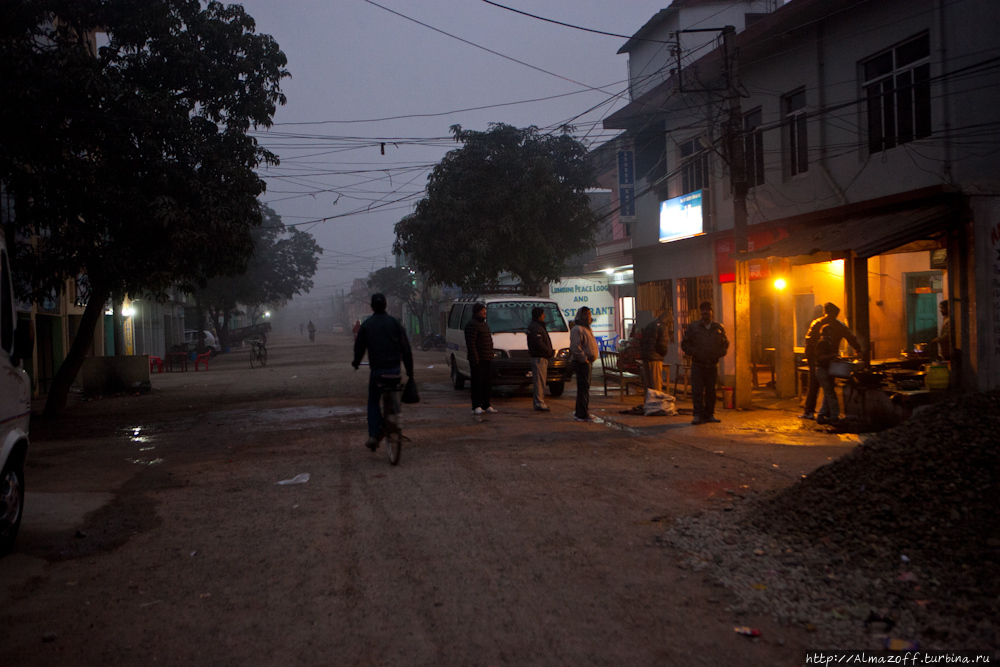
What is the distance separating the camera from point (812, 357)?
38.4 ft

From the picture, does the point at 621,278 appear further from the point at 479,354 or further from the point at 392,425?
the point at 392,425

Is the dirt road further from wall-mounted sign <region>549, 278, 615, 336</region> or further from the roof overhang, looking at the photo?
wall-mounted sign <region>549, 278, 615, 336</region>

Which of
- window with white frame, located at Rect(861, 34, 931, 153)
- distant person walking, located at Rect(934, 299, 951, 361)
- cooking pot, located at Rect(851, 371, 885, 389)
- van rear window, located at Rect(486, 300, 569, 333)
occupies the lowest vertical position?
cooking pot, located at Rect(851, 371, 885, 389)

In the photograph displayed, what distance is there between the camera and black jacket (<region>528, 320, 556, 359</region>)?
13.3 metres

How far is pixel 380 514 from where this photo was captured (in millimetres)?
6410

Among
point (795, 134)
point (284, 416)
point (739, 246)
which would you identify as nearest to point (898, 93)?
point (795, 134)

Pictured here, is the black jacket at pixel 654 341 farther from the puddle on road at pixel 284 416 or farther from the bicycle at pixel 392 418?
the bicycle at pixel 392 418

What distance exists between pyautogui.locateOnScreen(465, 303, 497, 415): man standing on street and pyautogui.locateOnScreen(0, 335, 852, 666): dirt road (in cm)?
183

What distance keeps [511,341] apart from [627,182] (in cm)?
868

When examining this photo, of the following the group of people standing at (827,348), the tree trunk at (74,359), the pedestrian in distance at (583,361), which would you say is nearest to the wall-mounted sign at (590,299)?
the pedestrian in distance at (583,361)

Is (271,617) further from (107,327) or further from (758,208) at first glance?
(107,327)

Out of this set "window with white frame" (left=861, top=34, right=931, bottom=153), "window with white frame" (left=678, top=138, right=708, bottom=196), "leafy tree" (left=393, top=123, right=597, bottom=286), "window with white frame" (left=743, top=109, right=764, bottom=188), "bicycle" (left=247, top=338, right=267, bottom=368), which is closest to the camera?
"window with white frame" (left=861, top=34, right=931, bottom=153)

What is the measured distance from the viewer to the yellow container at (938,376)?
10.7 m

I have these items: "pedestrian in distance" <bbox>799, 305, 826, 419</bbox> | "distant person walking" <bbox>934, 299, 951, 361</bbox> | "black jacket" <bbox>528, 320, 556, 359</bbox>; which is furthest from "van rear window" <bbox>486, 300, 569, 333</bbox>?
"distant person walking" <bbox>934, 299, 951, 361</bbox>
